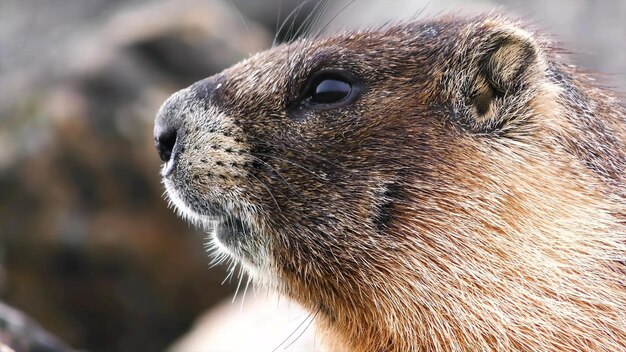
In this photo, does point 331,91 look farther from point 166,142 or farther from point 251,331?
point 251,331

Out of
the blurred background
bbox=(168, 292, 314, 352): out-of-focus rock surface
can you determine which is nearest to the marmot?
bbox=(168, 292, 314, 352): out-of-focus rock surface

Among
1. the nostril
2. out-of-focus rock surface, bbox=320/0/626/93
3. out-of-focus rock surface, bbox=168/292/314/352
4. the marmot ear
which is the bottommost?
out-of-focus rock surface, bbox=168/292/314/352

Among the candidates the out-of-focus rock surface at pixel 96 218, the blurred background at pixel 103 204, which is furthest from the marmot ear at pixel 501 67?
the out-of-focus rock surface at pixel 96 218

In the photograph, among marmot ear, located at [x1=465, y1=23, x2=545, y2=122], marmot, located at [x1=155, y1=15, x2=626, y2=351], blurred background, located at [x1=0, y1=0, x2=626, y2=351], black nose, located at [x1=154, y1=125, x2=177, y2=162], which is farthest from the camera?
blurred background, located at [x1=0, y1=0, x2=626, y2=351]

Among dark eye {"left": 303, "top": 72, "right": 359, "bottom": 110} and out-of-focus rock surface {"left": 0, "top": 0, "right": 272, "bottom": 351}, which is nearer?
dark eye {"left": 303, "top": 72, "right": 359, "bottom": 110}

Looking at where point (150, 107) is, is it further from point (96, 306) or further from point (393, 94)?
point (393, 94)

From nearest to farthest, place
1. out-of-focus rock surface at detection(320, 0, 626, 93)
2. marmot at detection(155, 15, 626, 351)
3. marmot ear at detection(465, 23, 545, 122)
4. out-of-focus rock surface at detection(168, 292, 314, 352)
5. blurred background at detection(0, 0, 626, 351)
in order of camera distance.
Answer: marmot at detection(155, 15, 626, 351)
marmot ear at detection(465, 23, 545, 122)
out-of-focus rock surface at detection(168, 292, 314, 352)
blurred background at detection(0, 0, 626, 351)
out-of-focus rock surface at detection(320, 0, 626, 93)

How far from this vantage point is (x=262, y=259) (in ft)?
11.8

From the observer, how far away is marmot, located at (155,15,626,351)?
340 cm

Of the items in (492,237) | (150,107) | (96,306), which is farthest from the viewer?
(150,107)

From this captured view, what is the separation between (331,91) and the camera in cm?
363

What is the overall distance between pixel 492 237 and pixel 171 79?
706 centimetres

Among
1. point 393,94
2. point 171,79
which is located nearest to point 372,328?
point 393,94

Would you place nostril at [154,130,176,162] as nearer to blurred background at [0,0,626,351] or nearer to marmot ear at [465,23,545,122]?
marmot ear at [465,23,545,122]
